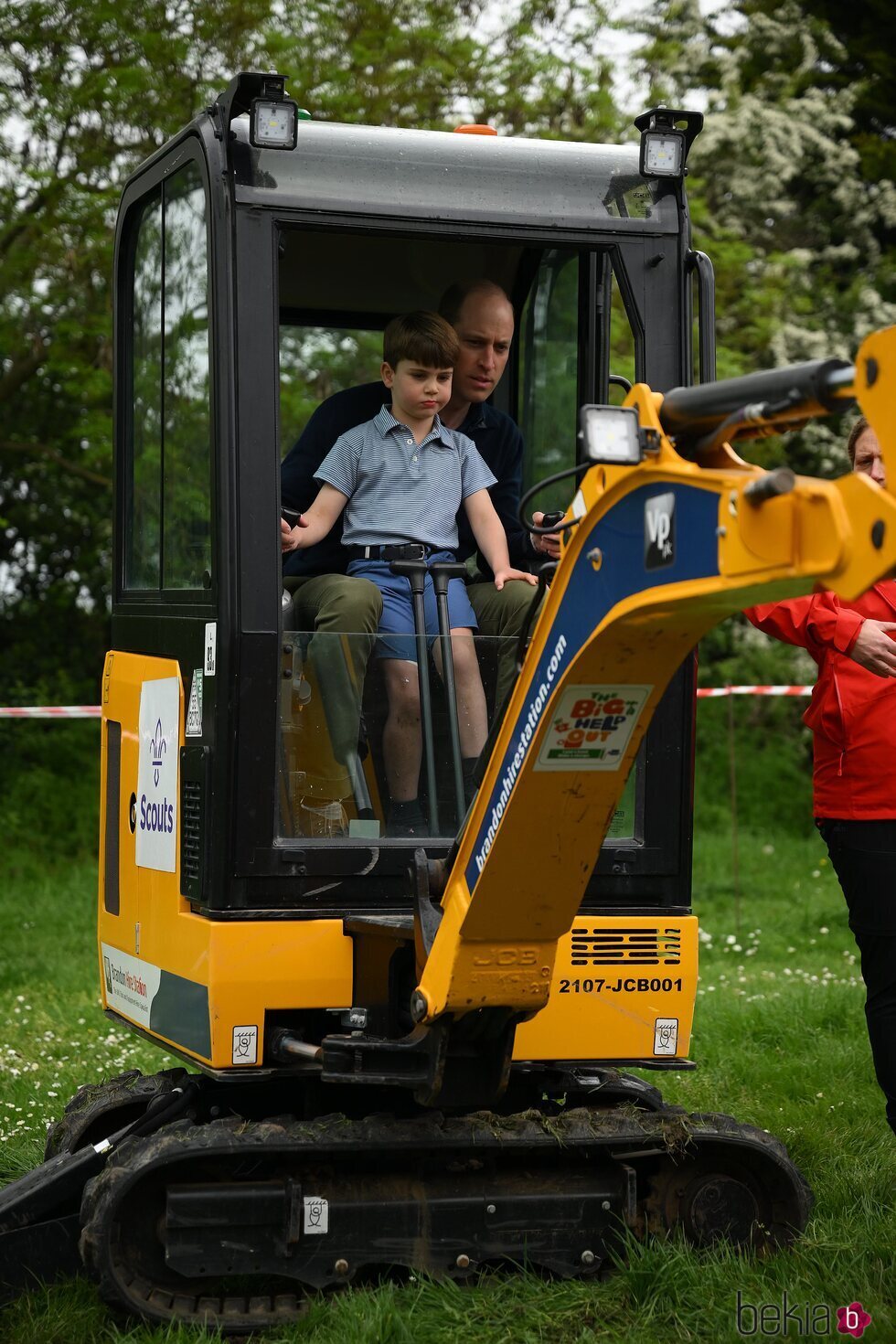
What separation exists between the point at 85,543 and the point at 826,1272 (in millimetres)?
11246

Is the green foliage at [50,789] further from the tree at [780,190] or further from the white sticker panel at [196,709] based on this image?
the white sticker panel at [196,709]

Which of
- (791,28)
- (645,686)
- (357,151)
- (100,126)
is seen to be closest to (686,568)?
(645,686)

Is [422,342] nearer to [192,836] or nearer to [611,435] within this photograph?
[192,836]

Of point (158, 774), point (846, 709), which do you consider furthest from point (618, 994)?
point (158, 774)

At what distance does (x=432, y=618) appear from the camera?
4559 mm

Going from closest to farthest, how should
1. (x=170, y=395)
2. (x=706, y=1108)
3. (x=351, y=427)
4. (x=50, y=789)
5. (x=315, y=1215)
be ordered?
(x=315, y=1215) < (x=170, y=395) < (x=351, y=427) < (x=706, y=1108) < (x=50, y=789)

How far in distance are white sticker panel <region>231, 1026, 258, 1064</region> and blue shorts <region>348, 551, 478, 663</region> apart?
0.98 m

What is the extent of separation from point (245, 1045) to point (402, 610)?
45.9 inches

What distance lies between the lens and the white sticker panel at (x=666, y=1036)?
14.7ft

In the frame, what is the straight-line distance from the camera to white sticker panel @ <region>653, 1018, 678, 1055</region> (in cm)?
448

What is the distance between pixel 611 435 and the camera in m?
3.23

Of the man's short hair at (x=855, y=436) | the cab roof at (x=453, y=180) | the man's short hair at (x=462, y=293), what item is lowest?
the man's short hair at (x=855, y=436)

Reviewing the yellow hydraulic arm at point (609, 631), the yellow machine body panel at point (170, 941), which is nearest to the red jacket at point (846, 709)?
the yellow hydraulic arm at point (609, 631)
